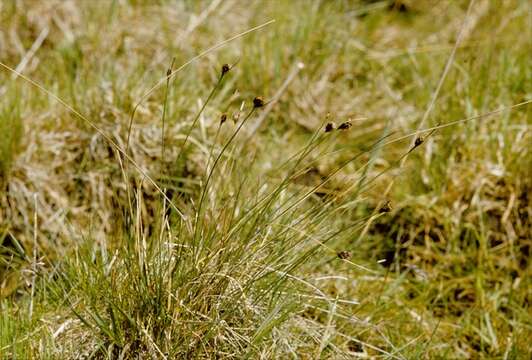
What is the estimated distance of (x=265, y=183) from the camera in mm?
2107

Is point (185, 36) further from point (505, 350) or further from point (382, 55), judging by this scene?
point (505, 350)

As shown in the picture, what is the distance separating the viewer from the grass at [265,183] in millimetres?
1912

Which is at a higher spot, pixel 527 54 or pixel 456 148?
pixel 527 54

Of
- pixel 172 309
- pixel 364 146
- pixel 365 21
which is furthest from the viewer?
pixel 365 21

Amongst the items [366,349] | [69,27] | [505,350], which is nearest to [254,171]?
[366,349]

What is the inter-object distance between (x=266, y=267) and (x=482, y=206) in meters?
1.17

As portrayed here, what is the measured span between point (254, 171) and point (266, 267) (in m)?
0.78

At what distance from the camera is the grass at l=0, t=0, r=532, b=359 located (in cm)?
191

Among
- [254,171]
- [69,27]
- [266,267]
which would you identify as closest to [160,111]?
[254,171]

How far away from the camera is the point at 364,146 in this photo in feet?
10.00

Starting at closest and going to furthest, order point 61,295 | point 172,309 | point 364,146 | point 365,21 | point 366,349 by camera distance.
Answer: point 172,309, point 61,295, point 366,349, point 364,146, point 365,21

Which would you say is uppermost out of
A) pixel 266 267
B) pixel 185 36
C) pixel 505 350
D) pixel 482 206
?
pixel 185 36

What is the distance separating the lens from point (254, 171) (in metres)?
2.66

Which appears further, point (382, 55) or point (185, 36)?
point (382, 55)
